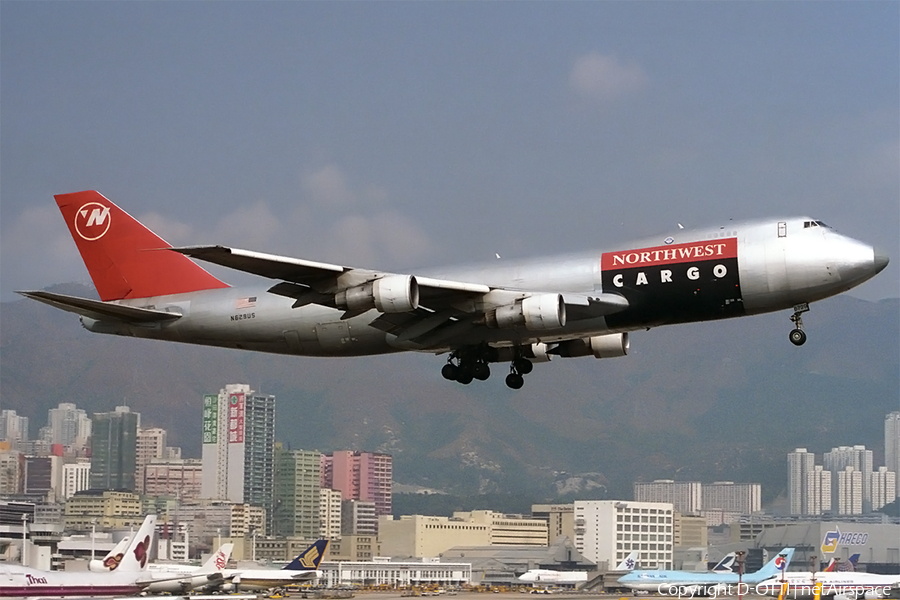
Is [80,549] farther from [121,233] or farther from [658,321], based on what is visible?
[658,321]

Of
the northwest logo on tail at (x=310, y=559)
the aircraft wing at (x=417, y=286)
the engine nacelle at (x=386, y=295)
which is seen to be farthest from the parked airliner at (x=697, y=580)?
the engine nacelle at (x=386, y=295)

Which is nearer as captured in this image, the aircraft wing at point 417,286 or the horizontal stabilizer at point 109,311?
the aircraft wing at point 417,286

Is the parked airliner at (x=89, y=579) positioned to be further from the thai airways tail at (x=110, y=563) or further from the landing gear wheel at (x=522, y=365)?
the landing gear wheel at (x=522, y=365)

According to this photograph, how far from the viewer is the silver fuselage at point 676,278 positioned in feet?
111

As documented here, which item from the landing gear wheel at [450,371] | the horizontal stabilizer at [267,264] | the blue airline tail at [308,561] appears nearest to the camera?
the horizontal stabilizer at [267,264]

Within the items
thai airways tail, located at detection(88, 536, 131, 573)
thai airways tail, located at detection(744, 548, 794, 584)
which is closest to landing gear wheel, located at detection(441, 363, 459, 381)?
thai airways tail, located at detection(88, 536, 131, 573)

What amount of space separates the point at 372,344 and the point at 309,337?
2.03m

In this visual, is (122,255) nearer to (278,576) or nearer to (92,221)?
(92,221)

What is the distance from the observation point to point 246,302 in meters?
39.2

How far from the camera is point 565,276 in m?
35.8

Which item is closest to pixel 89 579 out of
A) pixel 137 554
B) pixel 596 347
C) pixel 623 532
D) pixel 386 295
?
pixel 137 554

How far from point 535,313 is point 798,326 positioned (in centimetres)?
774

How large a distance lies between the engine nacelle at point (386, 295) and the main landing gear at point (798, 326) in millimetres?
10786

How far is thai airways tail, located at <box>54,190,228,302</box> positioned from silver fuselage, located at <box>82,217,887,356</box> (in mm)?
5482
